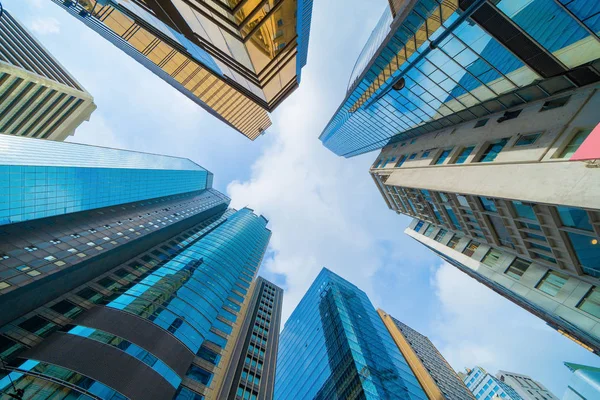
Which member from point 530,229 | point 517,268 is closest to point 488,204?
point 530,229

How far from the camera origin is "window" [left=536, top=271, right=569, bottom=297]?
18656 mm

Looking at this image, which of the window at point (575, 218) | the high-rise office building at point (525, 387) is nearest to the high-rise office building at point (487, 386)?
the high-rise office building at point (525, 387)

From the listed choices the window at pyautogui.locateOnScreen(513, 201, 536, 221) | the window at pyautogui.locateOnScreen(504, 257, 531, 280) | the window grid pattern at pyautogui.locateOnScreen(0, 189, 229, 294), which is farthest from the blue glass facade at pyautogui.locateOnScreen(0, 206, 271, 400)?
the window at pyautogui.locateOnScreen(513, 201, 536, 221)

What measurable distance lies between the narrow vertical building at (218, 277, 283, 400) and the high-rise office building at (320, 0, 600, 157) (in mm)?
43668

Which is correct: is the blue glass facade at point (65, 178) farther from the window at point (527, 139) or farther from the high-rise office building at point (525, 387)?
the high-rise office building at point (525, 387)

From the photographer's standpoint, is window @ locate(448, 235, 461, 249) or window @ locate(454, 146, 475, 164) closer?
window @ locate(454, 146, 475, 164)

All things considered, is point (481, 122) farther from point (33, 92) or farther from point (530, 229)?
point (33, 92)

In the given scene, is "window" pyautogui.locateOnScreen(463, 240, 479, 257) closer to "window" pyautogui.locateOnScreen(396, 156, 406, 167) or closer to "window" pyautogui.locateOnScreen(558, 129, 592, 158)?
"window" pyautogui.locateOnScreen(396, 156, 406, 167)

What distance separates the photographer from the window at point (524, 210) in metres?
17.7

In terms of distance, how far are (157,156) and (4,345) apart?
74243mm

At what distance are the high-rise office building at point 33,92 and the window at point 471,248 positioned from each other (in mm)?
100209

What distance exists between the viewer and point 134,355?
25594 mm

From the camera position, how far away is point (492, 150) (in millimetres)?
21500

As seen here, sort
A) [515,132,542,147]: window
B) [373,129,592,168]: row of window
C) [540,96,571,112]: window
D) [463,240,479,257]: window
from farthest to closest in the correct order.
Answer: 1. [463,240,479,257]: window
2. [515,132,542,147]: window
3. [540,96,571,112]: window
4. [373,129,592,168]: row of window
